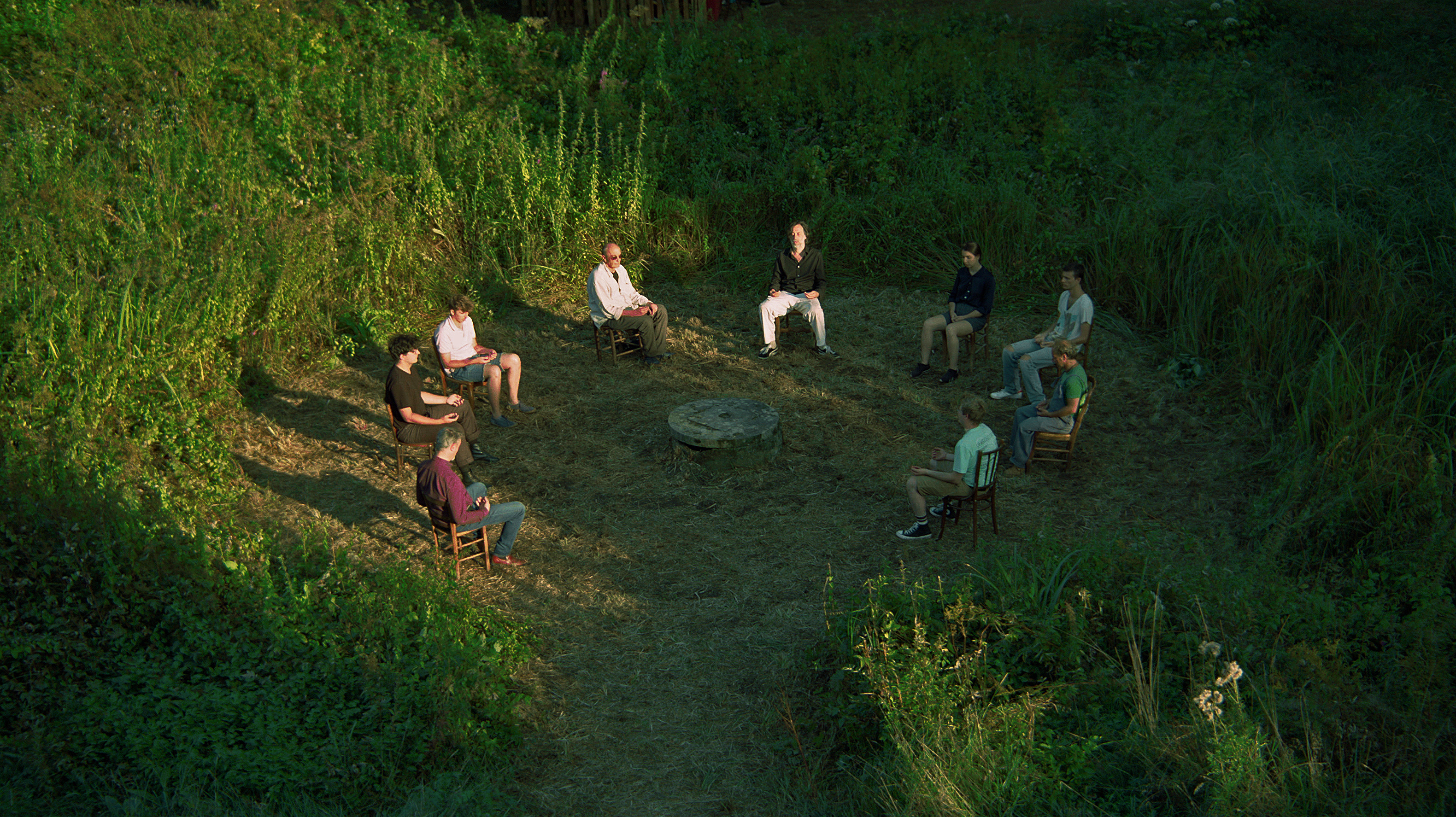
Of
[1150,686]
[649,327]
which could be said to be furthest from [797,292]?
[1150,686]

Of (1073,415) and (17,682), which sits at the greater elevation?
(1073,415)

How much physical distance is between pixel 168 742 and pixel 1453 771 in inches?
244

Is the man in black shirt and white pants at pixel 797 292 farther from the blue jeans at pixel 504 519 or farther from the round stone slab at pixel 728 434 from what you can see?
the blue jeans at pixel 504 519

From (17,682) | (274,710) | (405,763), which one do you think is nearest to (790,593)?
(405,763)

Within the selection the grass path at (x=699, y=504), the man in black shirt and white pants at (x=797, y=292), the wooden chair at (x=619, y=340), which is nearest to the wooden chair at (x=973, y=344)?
the grass path at (x=699, y=504)

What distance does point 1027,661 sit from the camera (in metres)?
5.38

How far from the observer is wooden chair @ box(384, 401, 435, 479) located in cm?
779

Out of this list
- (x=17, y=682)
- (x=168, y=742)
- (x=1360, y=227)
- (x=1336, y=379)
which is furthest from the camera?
(x=1360, y=227)

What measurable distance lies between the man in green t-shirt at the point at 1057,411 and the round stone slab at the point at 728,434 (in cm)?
196

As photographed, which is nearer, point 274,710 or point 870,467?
point 274,710

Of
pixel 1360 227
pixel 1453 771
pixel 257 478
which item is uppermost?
pixel 1360 227

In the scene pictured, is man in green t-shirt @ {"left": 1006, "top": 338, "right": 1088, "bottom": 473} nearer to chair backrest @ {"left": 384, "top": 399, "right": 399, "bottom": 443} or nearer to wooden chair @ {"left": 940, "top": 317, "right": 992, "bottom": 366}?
wooden chair @ {"left": 940, "top": 317, "right": 992, "bottom": 366}

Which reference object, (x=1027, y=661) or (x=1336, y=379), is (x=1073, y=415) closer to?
(x=1336, y=379)

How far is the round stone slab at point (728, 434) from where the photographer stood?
26.0 ft
